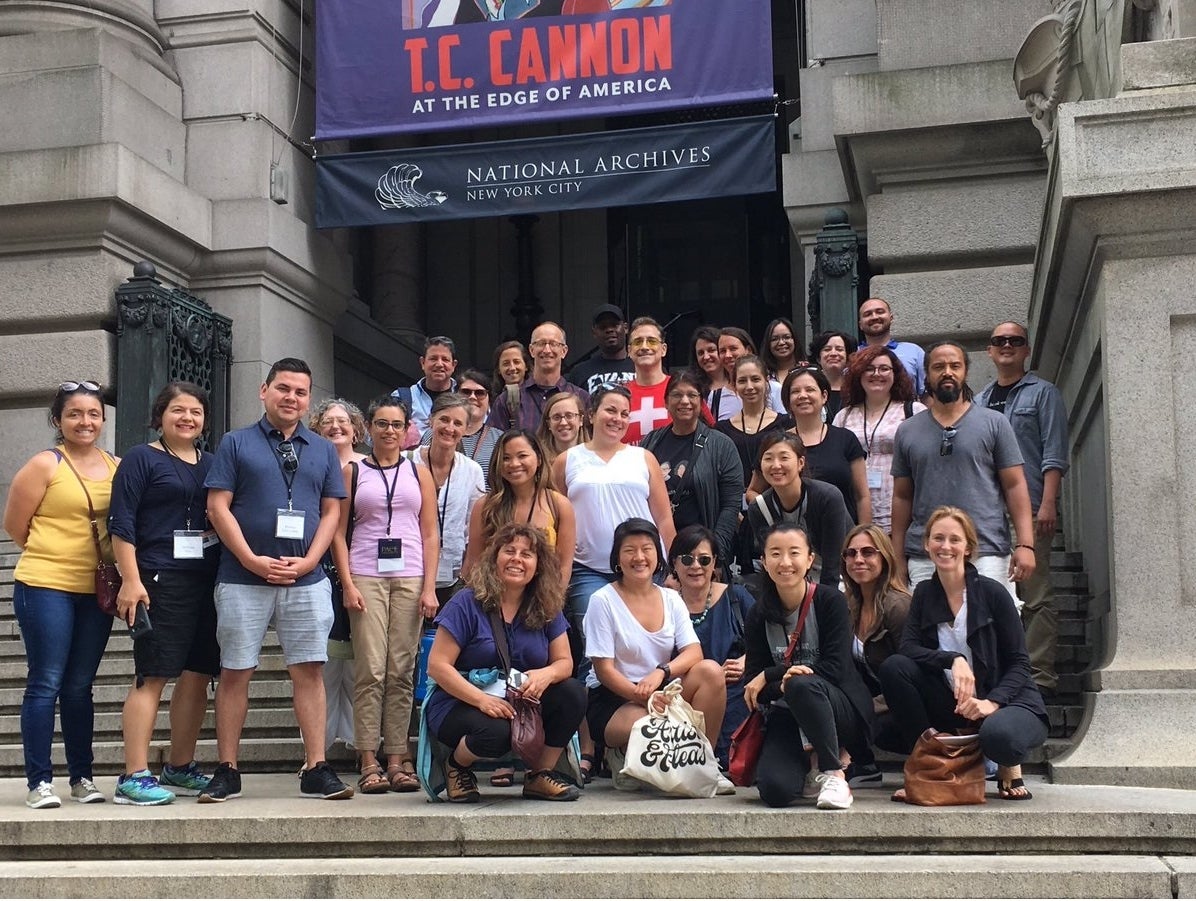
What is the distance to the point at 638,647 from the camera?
761 cm

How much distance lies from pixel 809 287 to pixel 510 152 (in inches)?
131

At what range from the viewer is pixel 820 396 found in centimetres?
864

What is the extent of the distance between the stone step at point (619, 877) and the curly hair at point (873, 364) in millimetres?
3443

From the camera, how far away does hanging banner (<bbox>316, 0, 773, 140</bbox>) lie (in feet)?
47.6

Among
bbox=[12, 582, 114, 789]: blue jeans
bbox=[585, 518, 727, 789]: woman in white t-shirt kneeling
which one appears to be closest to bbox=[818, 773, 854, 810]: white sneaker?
bbox=[585, 518, 727, 789]: woman in white t-shirt kneeling

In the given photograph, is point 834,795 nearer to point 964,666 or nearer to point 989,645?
point 964,666

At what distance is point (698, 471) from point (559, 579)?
1.40 meters

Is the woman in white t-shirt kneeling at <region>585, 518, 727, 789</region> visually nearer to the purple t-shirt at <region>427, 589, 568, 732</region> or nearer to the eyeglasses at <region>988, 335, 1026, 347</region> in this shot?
the purple t-shirt at <region>427, 589, 568, 732</region>

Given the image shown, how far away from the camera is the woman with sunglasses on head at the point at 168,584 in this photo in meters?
7.52

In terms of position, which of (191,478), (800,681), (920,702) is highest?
(191,478)

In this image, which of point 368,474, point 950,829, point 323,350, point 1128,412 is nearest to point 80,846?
point 368,474

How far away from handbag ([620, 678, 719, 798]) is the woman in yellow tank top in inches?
43.0

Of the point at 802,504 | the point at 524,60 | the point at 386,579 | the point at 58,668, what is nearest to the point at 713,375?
the point at 802,504

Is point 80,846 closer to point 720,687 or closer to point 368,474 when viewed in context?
point 368,474
